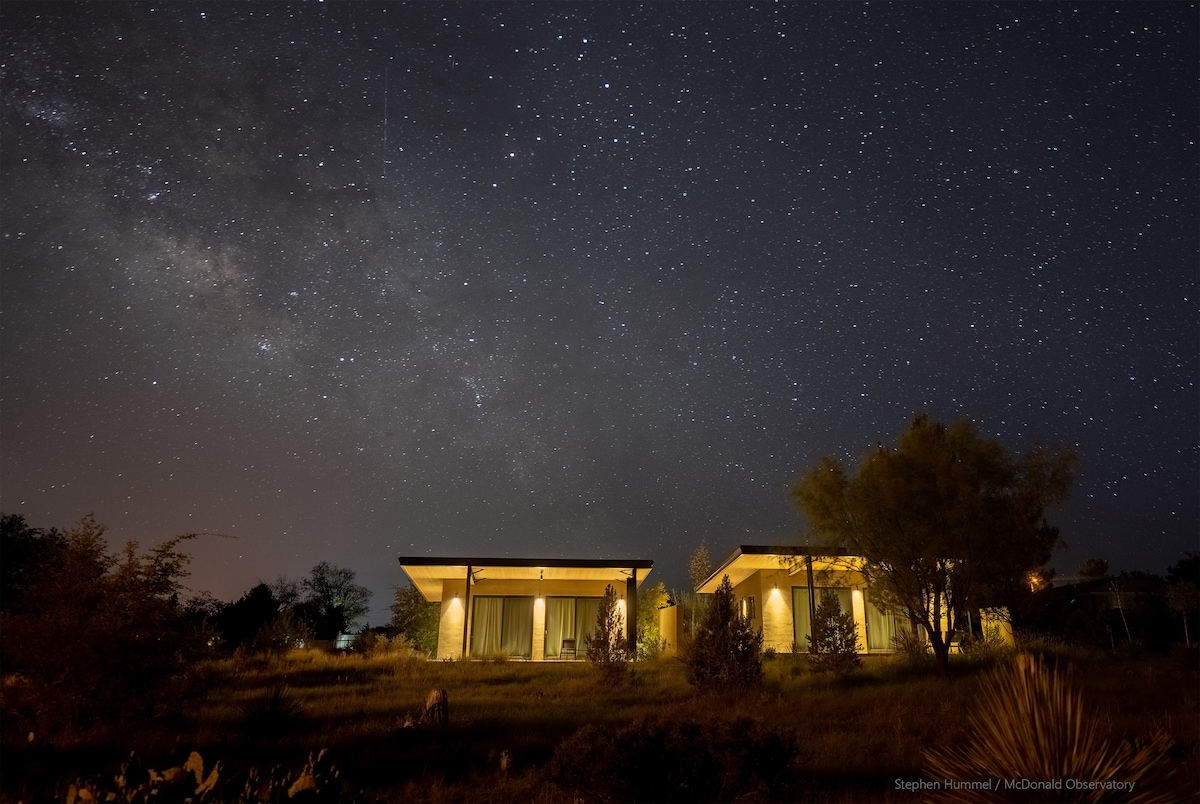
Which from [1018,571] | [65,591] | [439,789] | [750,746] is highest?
[1018,571]

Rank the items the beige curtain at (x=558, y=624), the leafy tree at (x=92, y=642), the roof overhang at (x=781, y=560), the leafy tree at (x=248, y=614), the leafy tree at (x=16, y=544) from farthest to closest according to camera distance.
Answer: the leafy tree at (x=248, y=614)
the beige curtain at (x=558, y=624)
the leafy tree at (x=16, y=544)
the roof overhang at (x=781, y=560)
the leafy tree at (x=92, y=642)

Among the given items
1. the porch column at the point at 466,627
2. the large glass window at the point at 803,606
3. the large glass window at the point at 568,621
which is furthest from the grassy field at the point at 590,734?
the large glass window at the point at 568,621

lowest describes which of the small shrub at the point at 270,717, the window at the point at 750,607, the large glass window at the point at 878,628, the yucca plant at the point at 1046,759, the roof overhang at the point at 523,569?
the small shrub at the point at 270,717

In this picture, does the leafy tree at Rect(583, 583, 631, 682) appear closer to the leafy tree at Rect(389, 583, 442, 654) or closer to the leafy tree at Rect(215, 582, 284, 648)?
the leafy tree at Rect(389, 583, 442, 654)

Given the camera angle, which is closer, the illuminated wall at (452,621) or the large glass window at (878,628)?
the large glass window at (878,628)

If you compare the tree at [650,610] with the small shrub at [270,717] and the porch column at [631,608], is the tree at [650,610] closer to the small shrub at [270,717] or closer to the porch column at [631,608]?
the porch column at [631,608]

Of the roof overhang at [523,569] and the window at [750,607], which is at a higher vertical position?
the roof overhang at [523,569]

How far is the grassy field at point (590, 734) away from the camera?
7.02 meters

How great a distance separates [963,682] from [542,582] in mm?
14907

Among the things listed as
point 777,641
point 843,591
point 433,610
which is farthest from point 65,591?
point 433,610

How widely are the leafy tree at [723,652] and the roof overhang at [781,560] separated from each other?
16.0ft

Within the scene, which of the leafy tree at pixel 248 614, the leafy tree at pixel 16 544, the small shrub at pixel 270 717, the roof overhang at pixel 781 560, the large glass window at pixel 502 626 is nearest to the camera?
the small shrub at pixel 270 717

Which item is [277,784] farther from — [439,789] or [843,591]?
[843,591]

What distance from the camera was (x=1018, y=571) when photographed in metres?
19.5
